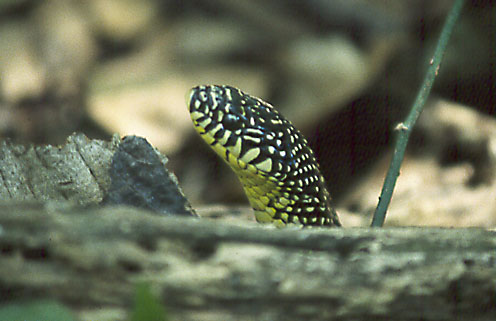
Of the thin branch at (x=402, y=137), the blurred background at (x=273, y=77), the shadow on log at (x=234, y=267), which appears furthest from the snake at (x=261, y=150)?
the blurred background at (x=273, y=77)

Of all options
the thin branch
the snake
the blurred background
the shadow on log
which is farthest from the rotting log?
the blurred background

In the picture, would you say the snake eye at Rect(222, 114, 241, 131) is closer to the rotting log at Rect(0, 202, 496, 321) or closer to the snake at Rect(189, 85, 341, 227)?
the snake at Rect(189, 85, 341, 227)

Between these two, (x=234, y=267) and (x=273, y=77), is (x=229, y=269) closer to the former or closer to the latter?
(x=234, y=267)

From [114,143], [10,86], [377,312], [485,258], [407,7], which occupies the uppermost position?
[407,7]

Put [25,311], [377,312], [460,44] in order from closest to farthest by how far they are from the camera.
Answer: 1. [25,311]
2. [377,312]
3. [460,44]

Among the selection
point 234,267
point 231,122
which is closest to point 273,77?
point 231,122

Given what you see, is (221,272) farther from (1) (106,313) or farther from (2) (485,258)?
(2) (485,258)

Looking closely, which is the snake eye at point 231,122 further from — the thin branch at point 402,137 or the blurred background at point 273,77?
the blurred background at point 273,77

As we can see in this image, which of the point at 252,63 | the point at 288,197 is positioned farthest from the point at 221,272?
the point at 252,63
